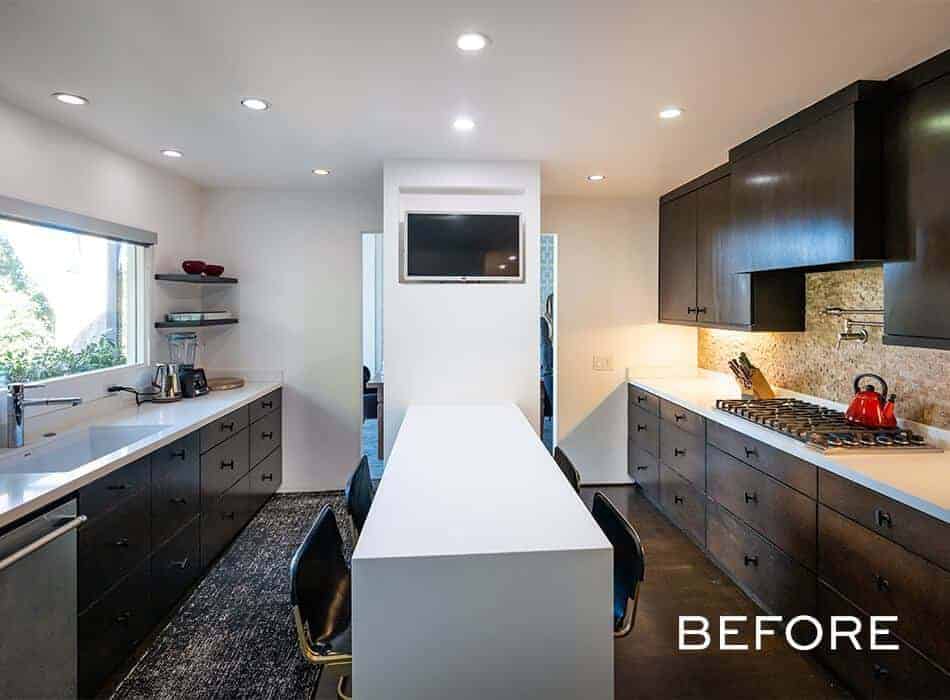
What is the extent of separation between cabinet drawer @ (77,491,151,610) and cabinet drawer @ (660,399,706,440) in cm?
288

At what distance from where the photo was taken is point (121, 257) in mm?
3545

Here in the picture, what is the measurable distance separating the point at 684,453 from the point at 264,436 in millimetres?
2877

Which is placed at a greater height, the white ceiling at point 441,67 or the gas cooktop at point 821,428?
the white ceiling at point 441,67

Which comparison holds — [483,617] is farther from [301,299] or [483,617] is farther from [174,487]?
Answer: [301,299]

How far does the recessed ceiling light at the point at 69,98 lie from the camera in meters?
2.43

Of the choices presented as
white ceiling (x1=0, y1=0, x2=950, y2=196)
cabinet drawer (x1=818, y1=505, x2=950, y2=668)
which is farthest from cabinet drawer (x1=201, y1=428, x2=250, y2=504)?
cabinet drawer (x1=818, y1=505, x2=950, y2=668)

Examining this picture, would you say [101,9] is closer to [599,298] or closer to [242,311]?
[242,311]

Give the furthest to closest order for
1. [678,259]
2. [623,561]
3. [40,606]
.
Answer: [678,259]
[623,561]
[40,606]

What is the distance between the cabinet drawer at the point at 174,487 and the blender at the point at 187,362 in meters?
0.84

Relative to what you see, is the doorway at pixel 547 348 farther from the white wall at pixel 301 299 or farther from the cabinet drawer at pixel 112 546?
the cabinet drawer at pixel 112 546

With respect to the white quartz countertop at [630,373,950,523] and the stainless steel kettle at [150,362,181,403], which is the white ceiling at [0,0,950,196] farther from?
the white quartz countertop at [630,373,950,523]

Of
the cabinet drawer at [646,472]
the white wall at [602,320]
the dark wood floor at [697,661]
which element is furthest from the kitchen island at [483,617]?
the white wall at [602,320]

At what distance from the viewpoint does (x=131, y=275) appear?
11.9 ft

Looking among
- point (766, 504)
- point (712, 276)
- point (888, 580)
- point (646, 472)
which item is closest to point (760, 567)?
point (766, 504)
